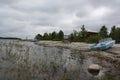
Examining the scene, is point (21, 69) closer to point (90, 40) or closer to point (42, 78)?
point (42, 78)

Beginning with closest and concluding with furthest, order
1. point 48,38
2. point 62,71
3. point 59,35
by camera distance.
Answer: point 62,71 < point 59,35 < point 48,38

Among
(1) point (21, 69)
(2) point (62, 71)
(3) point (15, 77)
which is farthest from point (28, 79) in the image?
(2) point (62, 71)

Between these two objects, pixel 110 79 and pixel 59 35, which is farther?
pixel 59 35

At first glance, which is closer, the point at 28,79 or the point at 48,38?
the point at 28,79

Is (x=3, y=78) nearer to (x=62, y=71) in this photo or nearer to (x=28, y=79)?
(x=28, y=79)

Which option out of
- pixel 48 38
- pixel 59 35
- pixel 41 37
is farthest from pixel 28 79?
pixel 41 37

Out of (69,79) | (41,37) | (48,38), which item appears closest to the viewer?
(69,79)

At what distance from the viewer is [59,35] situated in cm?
8956

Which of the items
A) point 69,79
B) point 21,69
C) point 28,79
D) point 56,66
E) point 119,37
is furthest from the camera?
point 119,37

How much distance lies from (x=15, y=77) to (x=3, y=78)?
57 centimetres

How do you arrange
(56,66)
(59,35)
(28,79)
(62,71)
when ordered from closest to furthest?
(28,79) → (62,71) → (56,66) → (59,35)

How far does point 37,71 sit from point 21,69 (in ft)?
2.98

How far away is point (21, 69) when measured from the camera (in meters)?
10.6

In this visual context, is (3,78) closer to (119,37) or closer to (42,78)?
(42,78)
